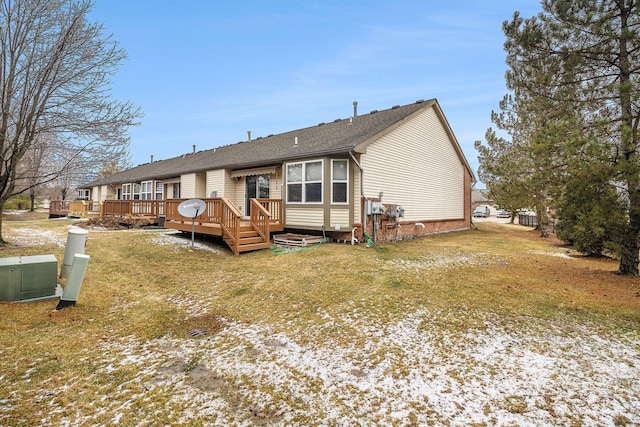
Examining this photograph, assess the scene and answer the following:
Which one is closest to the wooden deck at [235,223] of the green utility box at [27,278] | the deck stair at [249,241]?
the deck stair at [249,241]

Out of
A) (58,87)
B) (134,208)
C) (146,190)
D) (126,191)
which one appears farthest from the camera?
(126,191)

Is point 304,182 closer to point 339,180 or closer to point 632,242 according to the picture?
point 339,180

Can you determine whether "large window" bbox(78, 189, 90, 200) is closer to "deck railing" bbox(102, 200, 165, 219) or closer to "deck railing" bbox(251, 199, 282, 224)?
"deck railing" bbox(102, 200, 165, 219)

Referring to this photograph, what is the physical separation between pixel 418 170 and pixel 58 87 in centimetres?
1350

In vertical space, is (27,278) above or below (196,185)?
below

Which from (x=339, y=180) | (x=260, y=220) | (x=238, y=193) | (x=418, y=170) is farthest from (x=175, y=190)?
(x=418, y=170)

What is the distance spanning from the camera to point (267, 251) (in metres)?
9.98

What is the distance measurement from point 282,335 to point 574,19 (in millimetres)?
9630

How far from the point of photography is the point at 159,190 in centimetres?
2092

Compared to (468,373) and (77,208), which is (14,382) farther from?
(77,208)

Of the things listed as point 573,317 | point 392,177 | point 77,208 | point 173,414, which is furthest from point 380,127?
point 77,208

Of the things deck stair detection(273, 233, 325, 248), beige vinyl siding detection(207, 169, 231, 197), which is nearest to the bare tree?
deck stair detection(273, 233, 325, 248)

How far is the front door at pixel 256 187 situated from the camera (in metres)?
14.0

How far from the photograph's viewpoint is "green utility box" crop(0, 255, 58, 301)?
4.91 metres
